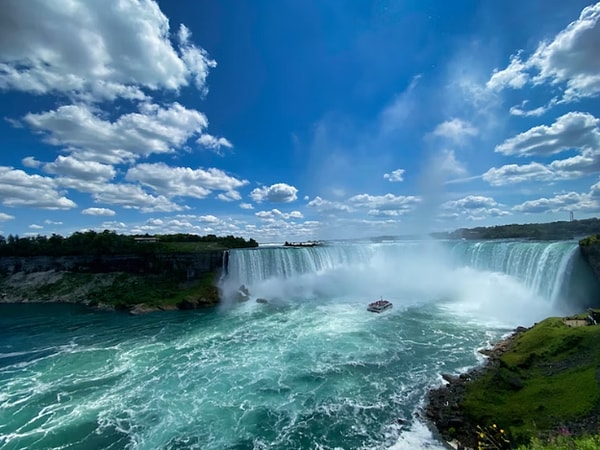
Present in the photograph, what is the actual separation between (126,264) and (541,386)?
4411 cm

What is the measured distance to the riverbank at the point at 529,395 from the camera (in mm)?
8477

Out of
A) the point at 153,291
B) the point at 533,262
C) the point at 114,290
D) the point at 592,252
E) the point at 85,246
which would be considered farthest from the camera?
the point at 85,246

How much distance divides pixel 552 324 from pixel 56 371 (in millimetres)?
26555

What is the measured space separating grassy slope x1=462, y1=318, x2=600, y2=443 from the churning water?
2.23m

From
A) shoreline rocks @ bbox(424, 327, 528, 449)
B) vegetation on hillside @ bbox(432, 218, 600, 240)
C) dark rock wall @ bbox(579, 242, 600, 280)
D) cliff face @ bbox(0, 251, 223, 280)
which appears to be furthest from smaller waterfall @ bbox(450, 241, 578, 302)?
cliff face @ bbox(0, 251, 223, 280)

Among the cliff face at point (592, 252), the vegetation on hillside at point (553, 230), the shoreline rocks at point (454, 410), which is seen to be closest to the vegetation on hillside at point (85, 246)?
the shoreline rocks at point (454, 410)

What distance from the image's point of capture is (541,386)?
1026 cm

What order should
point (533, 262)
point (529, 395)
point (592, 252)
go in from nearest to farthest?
point (529, 395) → point (592, 252) → point (533, 262)

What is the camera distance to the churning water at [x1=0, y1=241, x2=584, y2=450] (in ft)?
35.3

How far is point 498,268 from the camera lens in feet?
94.0

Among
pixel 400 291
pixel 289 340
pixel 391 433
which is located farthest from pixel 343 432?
pixel 400 291

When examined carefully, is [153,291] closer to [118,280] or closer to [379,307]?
[118,280]

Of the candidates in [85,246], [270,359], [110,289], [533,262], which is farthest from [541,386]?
[85,246]

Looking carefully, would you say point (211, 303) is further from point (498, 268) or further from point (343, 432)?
point (498, 268)
